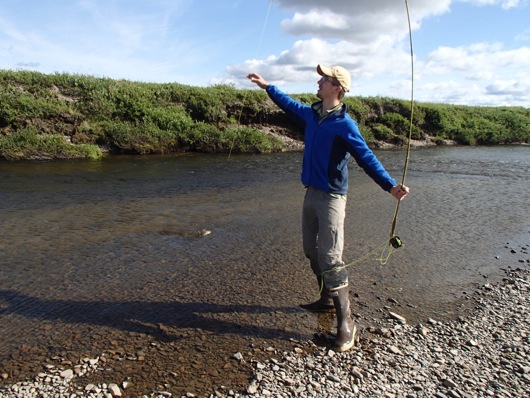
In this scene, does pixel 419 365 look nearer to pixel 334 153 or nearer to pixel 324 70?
pixel 334 153

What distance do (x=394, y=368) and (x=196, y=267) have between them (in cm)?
353

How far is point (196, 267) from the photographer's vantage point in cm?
685

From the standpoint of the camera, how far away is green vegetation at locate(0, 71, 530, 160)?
1880cm

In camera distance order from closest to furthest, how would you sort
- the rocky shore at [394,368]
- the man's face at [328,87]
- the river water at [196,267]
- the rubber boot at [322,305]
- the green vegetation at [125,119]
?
the rocky shore at [394,368] < the river water at [196,267] < the man's face at [328,87] < the rubber boot at [322,305] < the green vegetation at [125,119]

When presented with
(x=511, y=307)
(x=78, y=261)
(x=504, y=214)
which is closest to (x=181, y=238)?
(x=78, y=261)

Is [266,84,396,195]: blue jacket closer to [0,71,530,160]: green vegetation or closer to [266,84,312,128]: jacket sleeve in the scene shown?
[266,84,312,128]: jacket sleeve

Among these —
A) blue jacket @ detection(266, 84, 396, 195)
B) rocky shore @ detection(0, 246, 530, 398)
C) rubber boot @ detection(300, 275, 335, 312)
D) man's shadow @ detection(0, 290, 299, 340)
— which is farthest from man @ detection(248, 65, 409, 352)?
man's shadow @ detection(0, 290, 299, 340)

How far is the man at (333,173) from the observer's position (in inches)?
181

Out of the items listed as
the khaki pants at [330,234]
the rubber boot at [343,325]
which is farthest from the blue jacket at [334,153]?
the rubber boot at [343,325]

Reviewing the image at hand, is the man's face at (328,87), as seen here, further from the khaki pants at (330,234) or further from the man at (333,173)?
the khaki pants at (330,234)

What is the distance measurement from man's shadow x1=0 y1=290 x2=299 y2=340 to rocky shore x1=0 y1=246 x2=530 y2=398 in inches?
24.9

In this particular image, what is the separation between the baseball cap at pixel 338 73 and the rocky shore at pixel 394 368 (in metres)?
2.81

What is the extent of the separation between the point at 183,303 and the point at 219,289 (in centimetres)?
61

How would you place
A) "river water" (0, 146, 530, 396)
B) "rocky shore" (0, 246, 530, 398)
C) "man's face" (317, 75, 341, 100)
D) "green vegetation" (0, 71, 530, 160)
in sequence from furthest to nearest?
"green vegetation" (0, 71, 530, 160)
"man's face" (317, 75, 341, 100)
"river water" (0, 146, 530, 396)
"rocky shore" (0, 246, 530, 398)
